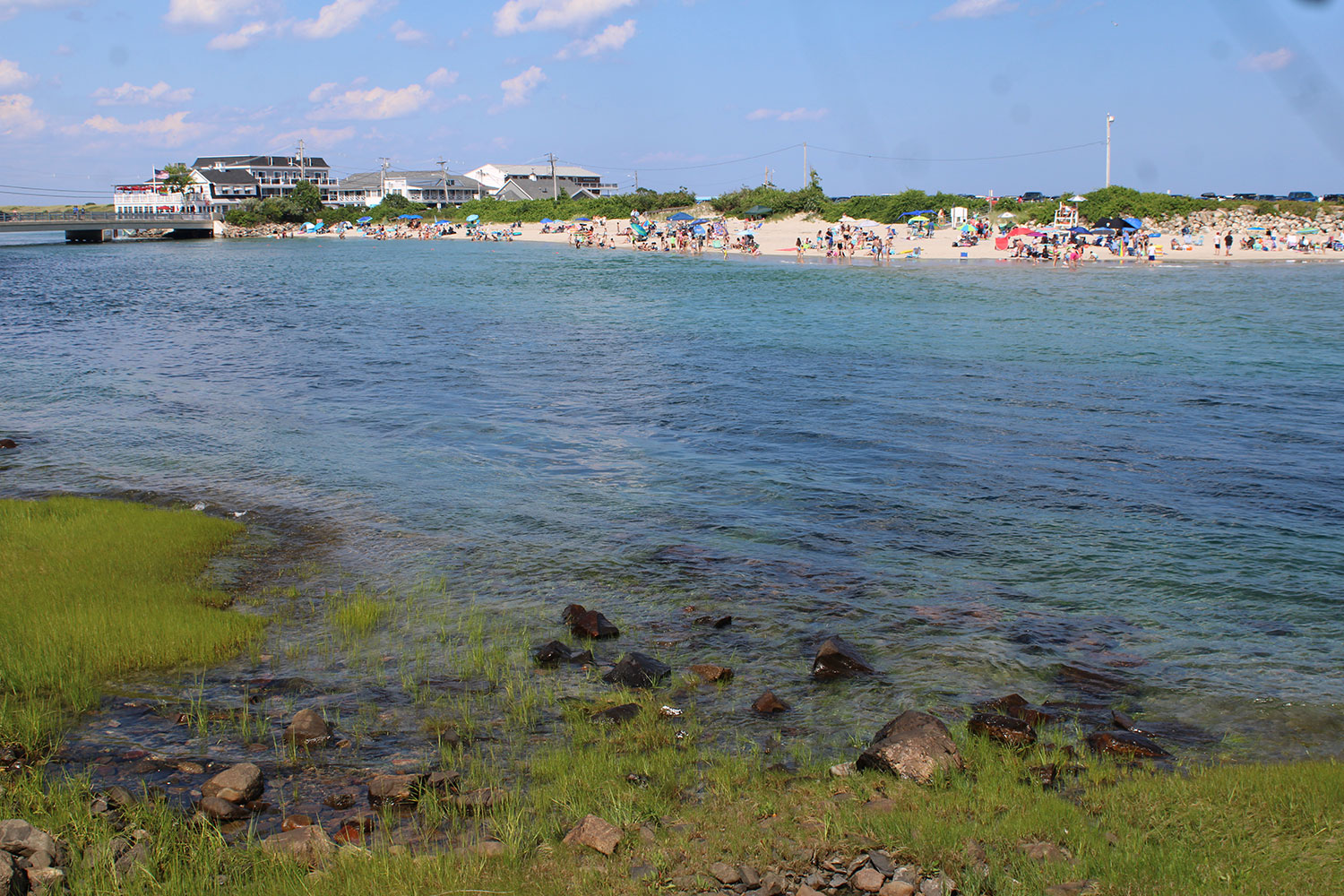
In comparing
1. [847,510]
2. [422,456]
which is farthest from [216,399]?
[847,510]

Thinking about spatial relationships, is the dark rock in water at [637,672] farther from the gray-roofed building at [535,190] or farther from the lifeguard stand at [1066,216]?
the gray-roofed building at [535,190]

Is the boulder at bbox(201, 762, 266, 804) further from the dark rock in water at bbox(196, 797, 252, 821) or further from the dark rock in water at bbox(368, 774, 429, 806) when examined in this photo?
the dark rock in water at bbox(368, 774, 429, 806)

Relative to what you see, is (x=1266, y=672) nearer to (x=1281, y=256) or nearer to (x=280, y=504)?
(x=280, y=504)

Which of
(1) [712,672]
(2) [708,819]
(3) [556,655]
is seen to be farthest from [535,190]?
(2) [708,819]

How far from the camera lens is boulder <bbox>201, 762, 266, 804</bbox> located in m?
5.84

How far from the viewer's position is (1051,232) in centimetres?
7375

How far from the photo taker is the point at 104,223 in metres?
129

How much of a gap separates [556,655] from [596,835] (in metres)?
3.36

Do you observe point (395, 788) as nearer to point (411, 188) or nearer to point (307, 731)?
point (307, 731)

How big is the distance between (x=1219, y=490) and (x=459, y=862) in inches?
505

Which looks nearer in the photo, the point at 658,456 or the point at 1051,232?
the point at 658,456

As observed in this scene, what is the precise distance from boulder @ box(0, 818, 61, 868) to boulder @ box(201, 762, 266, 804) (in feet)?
3.30

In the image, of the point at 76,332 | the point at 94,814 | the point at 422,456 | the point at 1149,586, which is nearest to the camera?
the point at 94,814

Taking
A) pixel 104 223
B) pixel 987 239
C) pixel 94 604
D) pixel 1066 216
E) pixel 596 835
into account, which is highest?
pixel 104 223
